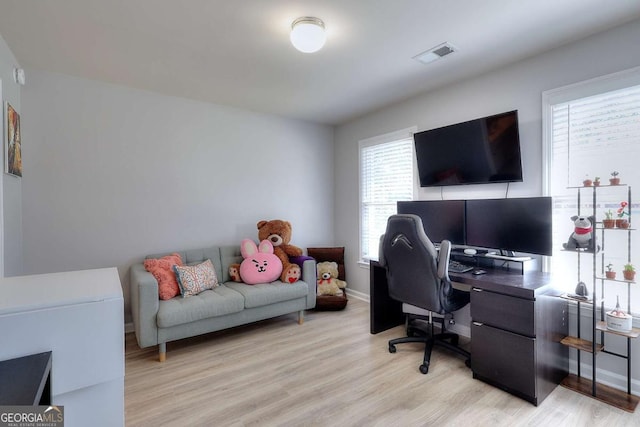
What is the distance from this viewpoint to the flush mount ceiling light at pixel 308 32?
2.01 m

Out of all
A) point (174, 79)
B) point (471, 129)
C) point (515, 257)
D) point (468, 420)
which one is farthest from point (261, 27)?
point (468, 420)

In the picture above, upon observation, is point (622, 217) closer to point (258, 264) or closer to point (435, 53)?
point (435, 53)

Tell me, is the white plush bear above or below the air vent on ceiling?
below

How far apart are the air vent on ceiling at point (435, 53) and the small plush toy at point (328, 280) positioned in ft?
8.46

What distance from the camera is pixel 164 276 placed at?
9.12 ft

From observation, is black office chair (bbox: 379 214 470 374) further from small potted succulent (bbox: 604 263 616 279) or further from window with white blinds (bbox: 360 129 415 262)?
window with white blinds (bbox: 360 129 415 262)

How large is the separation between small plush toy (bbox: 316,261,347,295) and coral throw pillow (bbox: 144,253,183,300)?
170 cm

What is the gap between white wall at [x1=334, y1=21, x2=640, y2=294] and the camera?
2.16 meters

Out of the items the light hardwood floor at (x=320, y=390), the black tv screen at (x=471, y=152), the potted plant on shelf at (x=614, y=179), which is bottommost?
the light hardwood floor at (x=320, y=390)

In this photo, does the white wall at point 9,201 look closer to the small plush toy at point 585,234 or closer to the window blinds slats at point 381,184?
the window blinds slats at point 381,184

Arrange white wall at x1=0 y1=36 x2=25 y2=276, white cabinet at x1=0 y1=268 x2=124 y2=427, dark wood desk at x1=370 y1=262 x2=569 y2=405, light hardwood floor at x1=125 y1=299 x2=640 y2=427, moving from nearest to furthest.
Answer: white cabinet at x1=0 y1=268 x2=124 y2=427
light hardwood floor at x1=125 y1=299 x2=640 y2=427
dark wood desk at x1=370 y1=262 x2=569 y2=405
white wall at x1=0 y1=36 x2=25 y2=276

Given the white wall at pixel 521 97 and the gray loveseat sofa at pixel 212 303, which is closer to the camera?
the white wall at pixel 521 97

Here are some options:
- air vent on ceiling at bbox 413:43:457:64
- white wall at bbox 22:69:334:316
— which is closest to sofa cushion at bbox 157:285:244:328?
white wall at bbox 22:69:334:316

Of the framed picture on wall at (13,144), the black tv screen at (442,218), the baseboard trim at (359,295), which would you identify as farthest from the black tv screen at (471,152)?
the framed picture on wall at (13,144)
